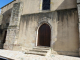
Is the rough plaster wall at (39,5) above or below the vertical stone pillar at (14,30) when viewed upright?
above

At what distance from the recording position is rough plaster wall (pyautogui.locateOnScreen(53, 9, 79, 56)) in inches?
231

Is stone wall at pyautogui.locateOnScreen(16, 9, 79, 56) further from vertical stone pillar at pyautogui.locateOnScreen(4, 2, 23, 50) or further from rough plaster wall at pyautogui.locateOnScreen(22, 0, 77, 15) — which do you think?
rough plaster wall at pyautogui.locateOnScreen(22, 0, 77, 15)

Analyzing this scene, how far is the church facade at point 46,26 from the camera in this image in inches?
240

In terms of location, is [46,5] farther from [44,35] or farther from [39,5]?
[44,35]

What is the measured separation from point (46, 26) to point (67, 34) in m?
2.11

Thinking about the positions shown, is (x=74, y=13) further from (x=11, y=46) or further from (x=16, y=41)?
(x=11, y=46)

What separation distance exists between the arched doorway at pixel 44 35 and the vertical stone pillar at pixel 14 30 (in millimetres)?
2450

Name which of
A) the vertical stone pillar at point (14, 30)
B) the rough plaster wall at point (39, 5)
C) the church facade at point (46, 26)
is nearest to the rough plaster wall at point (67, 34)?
the church facade at point (46, 26)

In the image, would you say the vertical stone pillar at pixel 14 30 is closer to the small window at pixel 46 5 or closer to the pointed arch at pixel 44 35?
the pointed arch at pixel 44 35

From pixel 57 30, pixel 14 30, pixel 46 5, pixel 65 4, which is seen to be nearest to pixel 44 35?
pixel 57 30

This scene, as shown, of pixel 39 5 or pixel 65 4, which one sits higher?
pixel 39 5

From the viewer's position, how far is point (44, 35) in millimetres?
7145

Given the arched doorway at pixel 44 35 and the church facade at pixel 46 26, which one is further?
the arched doorway at pixel 44 35

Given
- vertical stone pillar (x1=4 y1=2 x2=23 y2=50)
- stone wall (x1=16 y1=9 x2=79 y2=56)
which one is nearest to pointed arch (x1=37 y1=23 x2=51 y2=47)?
stone wall (x1=16 y1=9 x2=79 y2=56)
